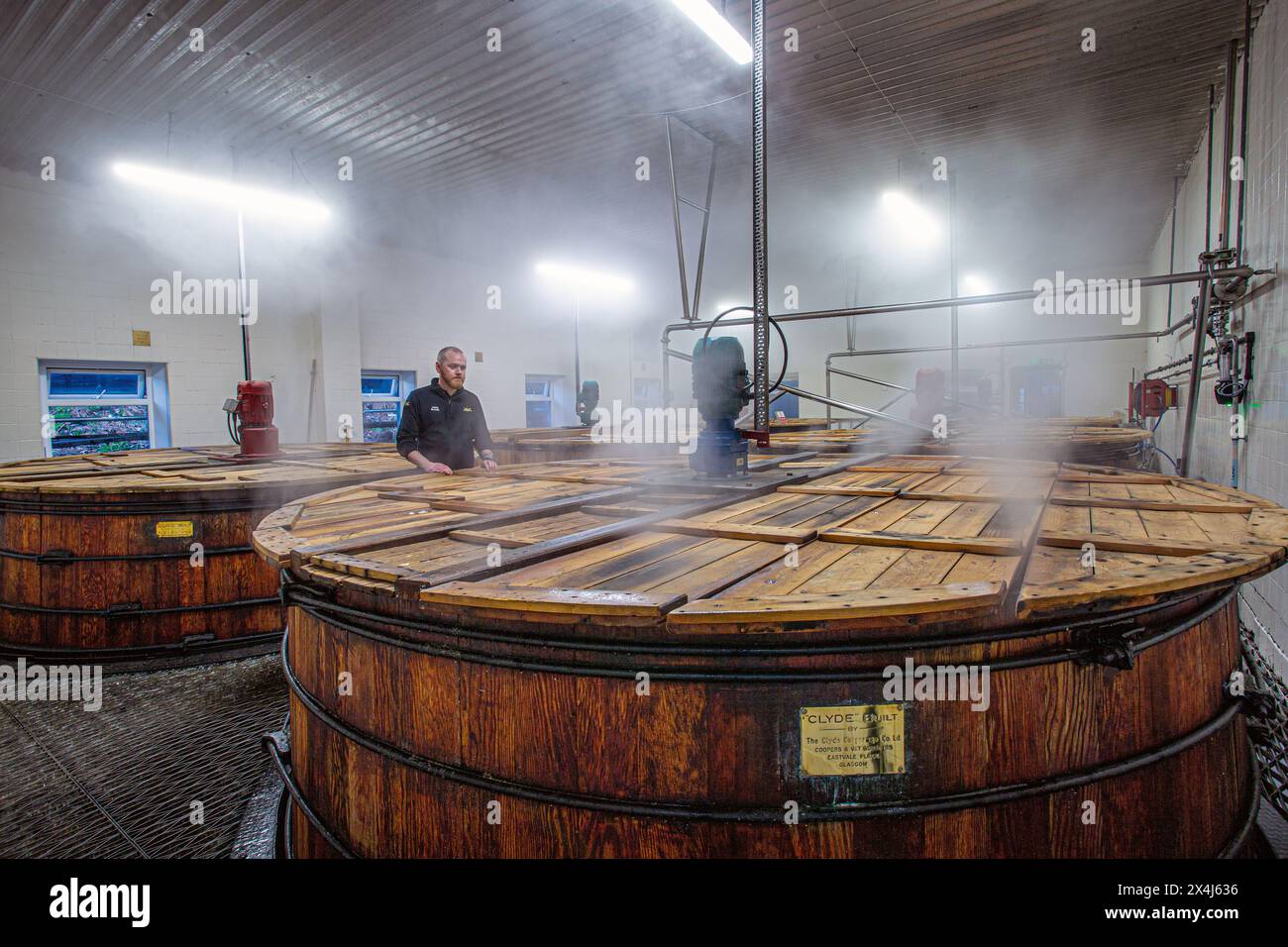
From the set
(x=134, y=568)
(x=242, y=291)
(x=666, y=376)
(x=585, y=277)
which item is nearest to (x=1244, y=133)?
(x=666, y=376)

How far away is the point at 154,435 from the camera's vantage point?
778 cm

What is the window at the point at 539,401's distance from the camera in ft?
41.1

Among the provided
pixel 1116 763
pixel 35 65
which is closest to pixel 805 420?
pixel 1116 763

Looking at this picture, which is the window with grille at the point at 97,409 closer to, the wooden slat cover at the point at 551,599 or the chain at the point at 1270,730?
the wooden slat cover at the point at 551,599

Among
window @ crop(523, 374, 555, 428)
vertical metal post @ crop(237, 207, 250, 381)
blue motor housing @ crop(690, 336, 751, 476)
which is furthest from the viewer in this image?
window @ crop(523, 374, 555, 428)

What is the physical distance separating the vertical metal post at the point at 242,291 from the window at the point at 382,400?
1.99 metres

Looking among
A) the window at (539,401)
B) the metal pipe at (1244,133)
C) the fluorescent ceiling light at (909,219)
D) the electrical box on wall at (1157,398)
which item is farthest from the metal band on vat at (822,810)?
the window at (539,401)

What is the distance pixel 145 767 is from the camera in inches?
99.5

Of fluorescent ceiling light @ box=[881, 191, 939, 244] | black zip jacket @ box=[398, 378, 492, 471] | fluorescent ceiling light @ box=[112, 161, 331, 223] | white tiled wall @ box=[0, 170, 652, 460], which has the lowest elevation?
black zip jacket @ box=[398, 378, 492, 471]

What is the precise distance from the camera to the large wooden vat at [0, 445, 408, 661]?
3.27 meters

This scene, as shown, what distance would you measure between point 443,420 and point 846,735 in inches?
143

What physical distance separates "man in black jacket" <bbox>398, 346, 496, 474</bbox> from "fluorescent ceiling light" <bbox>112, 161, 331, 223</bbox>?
4871mm

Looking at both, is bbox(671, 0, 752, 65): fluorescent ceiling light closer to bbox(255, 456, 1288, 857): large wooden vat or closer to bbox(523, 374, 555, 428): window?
bbox(255, 456, 1288, 857): large wooden vat

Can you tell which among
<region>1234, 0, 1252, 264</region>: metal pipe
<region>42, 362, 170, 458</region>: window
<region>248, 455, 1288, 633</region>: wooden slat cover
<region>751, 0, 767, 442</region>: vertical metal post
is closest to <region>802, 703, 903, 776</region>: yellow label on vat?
<region>248, 455, 1288, 633</region>: wooden slat cover
